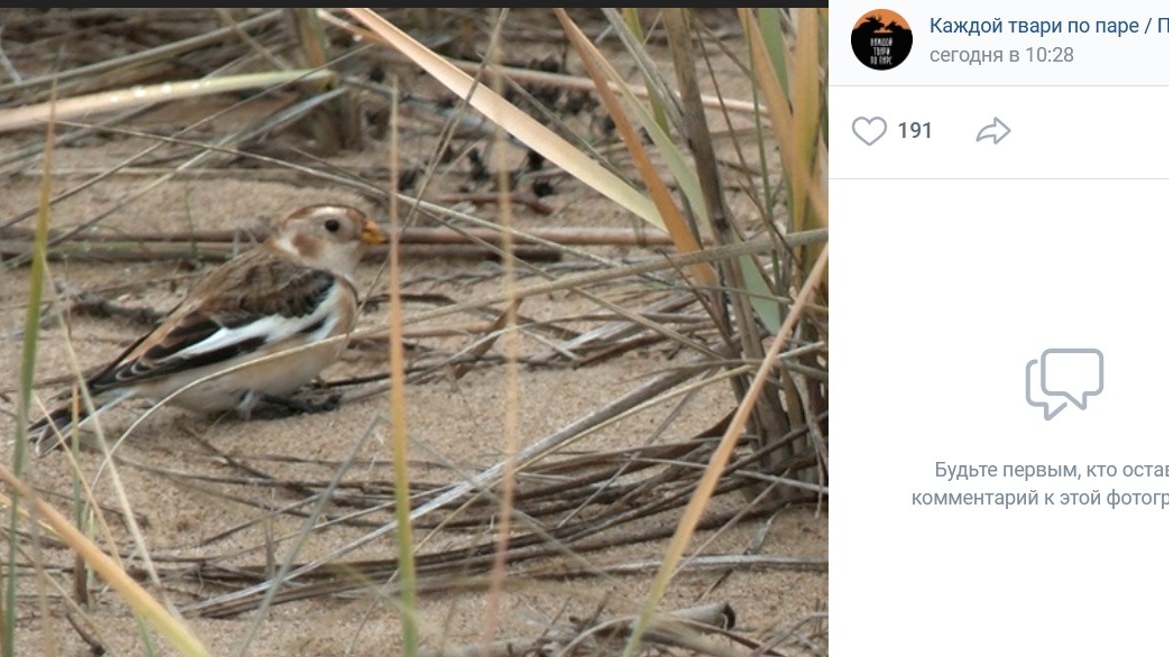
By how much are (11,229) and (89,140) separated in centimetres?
49

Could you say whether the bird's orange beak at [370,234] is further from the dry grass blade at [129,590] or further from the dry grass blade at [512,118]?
the dry grass blade at [129,590]

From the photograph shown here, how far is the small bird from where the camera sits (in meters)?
2.59

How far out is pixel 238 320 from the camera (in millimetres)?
2777

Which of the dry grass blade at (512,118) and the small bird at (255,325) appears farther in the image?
the small bird at (255,325)

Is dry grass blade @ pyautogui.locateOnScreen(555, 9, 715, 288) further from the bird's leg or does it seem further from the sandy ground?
the bird's leg

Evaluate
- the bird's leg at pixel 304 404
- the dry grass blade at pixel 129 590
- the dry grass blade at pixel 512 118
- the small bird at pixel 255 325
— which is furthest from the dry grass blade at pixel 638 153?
the bird's leg at pixel 304 404

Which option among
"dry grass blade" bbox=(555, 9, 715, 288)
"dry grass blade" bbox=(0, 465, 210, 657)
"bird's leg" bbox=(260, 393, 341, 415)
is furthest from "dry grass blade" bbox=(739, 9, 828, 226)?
"bird's leg" bbox=(260, 393, 341, 415)

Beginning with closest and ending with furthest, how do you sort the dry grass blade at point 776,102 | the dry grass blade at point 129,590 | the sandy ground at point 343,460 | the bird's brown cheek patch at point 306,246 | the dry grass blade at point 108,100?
the dry grass blade at point 129,590
the dry grass blade at point 108,100
the dry grass blade at point 776,102
the sandy ground at point 343,460
the bird's brown cheek patch at point 306,246

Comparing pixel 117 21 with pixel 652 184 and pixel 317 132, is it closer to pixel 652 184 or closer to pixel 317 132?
pixel 317 132
